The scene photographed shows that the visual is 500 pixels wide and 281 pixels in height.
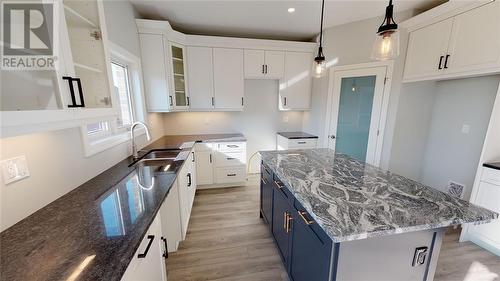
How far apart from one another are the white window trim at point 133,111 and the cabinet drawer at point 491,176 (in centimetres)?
337

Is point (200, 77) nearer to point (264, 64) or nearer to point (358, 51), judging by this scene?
point (264, 64)

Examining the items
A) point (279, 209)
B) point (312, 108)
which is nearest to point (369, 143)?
point (312, 108)

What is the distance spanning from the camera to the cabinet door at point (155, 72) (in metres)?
2.62

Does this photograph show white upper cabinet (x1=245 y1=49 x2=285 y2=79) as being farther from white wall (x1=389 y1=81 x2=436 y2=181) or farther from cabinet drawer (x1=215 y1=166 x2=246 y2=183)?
white wall (x1=389 y1=81 x2=436 y2=181)

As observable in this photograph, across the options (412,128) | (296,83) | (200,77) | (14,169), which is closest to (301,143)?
(296,83)

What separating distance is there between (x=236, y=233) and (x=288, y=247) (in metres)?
0.85

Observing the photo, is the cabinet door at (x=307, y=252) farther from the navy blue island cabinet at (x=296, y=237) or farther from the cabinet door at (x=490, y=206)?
the cabinet door at (x=490, y=206)

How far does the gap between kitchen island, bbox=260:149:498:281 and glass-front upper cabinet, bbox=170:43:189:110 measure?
7.37 ft

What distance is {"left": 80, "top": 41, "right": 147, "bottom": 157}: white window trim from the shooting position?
4.75ft

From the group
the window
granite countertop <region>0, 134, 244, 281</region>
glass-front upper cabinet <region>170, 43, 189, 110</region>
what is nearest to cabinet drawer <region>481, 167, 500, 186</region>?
granite countertop <region>0, 134, 244, 281</region>

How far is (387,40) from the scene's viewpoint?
121 cm

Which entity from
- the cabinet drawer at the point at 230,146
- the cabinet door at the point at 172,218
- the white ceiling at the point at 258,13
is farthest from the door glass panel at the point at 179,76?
the cabinet door at the point at 172,218

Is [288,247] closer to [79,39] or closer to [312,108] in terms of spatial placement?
[79,39]

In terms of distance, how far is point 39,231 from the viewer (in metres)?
0.87
